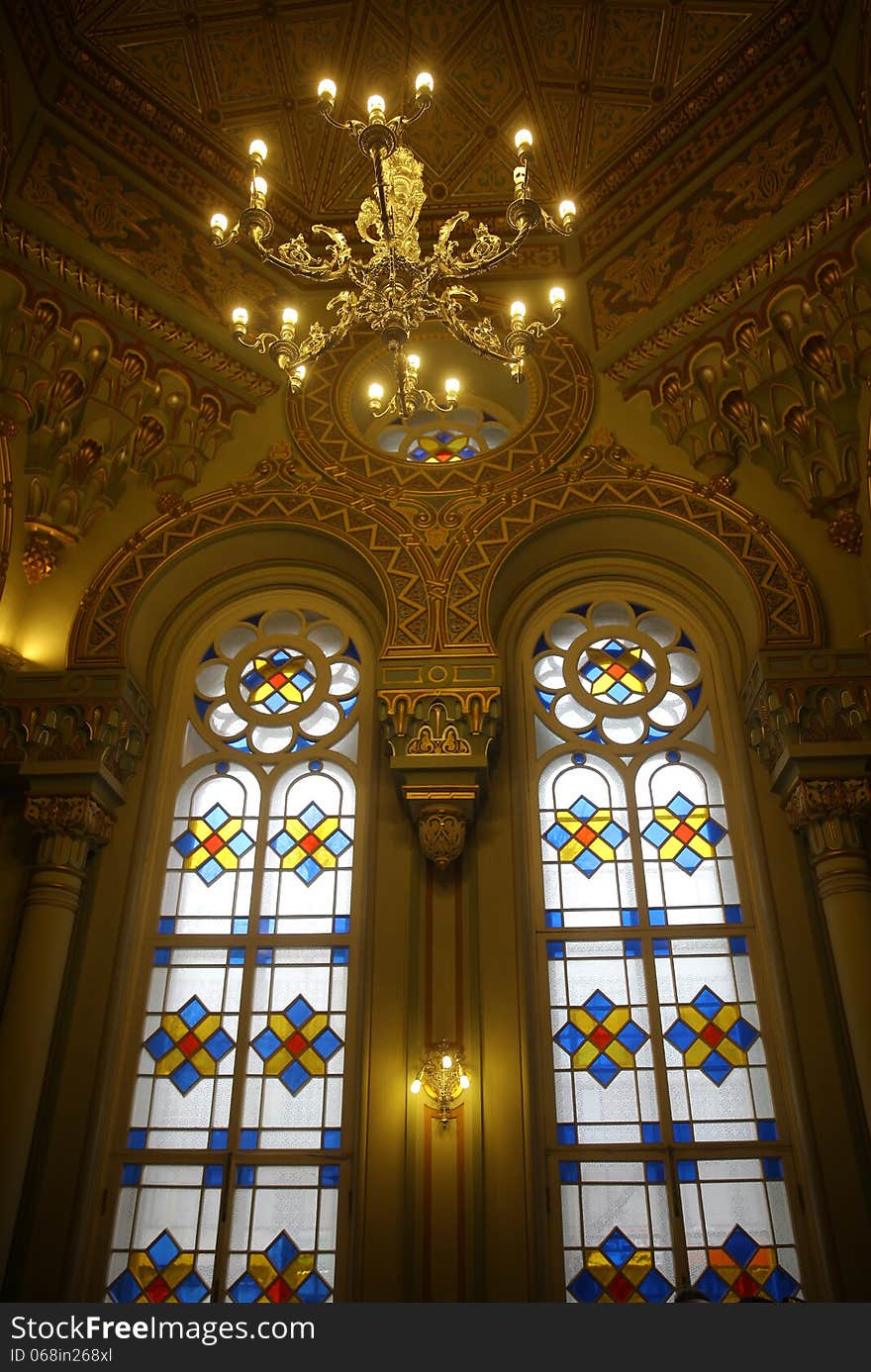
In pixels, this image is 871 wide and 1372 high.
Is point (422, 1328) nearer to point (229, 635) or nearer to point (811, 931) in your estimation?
point (811, 931)

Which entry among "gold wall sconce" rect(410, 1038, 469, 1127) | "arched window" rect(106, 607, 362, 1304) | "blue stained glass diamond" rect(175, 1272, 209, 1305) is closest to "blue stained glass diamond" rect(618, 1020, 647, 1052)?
"gold wall sconce" rect(410, 1038, 469, 1127)

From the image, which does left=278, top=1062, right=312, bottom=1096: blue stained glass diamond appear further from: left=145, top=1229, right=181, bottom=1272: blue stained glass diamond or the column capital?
the column capital

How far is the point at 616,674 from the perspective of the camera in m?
9.15

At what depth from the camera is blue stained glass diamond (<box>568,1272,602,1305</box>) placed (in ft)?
21.5

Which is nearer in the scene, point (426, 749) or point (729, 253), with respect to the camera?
point (426, 749)

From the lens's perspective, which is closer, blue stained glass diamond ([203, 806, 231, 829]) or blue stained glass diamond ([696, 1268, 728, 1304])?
blue stained glass diamond ([696, 1268, 728, 1304])

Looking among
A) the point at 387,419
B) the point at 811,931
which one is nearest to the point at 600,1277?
the point at 811,931

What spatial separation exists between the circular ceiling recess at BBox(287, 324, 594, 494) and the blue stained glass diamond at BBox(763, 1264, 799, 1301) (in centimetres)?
634

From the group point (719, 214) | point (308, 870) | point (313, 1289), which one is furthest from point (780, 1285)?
point (719, 214)

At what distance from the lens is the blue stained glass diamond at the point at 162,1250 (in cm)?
680

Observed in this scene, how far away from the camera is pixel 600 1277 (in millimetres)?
6605

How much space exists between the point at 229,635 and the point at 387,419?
2.76 meters

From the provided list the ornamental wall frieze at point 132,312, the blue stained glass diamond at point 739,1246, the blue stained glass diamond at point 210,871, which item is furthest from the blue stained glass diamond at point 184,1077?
the ornamental wall frieze at point 132,312

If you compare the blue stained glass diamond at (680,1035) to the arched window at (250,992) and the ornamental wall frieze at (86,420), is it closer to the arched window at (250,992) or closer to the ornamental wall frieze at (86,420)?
the arched window at (250,992)
